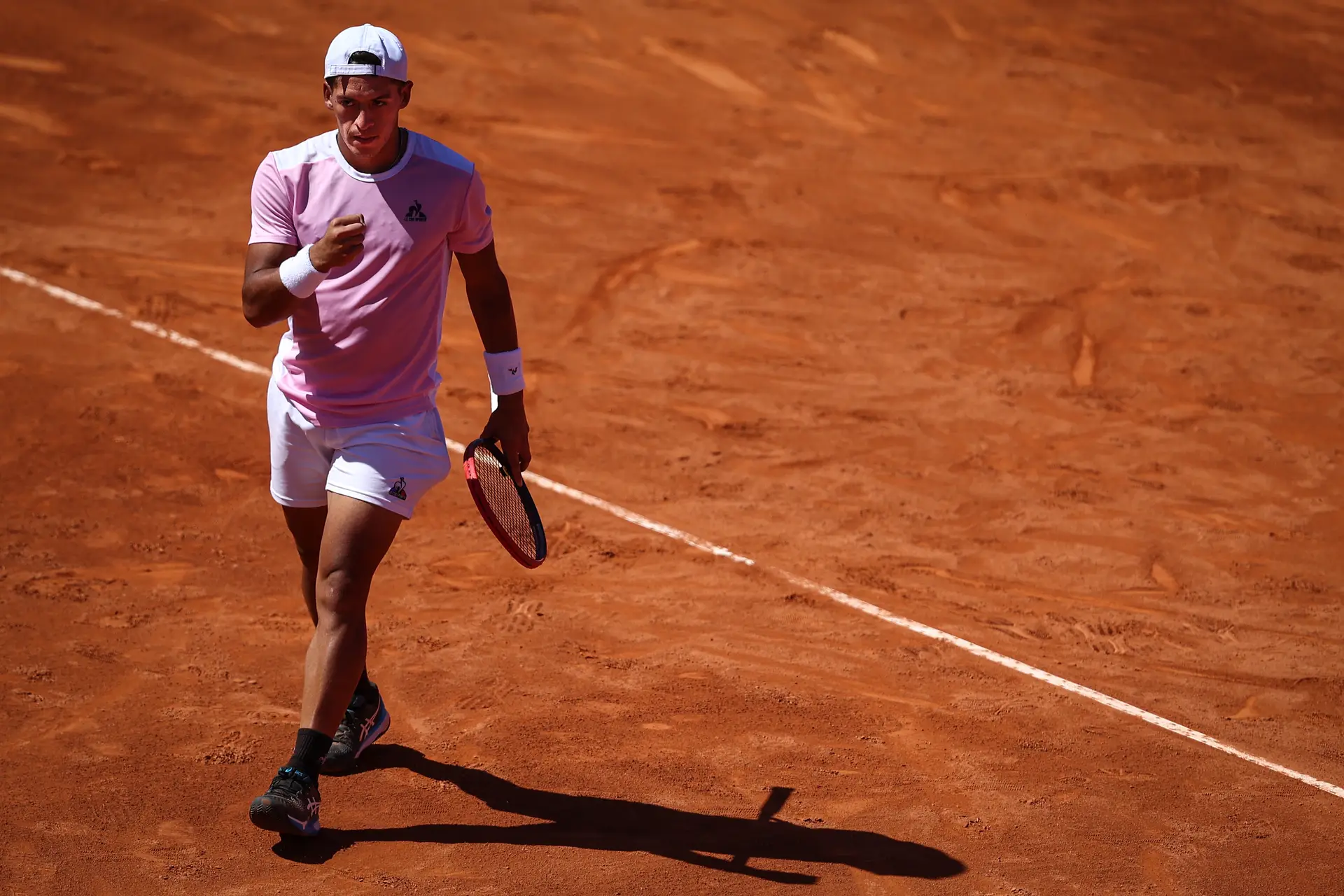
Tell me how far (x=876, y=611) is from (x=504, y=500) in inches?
97.1

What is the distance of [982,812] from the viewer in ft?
16.3

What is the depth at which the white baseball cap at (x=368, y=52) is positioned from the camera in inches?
166

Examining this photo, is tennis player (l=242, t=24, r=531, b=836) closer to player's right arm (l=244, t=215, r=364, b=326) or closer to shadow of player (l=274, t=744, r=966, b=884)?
player's right arm (l=244, t=215, r=364, b=326)

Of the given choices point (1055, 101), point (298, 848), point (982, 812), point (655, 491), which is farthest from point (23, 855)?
point (1055, 101)

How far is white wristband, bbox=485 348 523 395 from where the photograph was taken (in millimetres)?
4789

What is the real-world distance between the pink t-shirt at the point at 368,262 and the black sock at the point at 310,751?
1006 mm

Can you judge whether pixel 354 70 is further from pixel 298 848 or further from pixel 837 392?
pixel 837 392

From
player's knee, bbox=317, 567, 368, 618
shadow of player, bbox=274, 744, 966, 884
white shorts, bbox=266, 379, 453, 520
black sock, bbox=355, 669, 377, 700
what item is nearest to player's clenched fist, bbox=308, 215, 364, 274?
white shorts, bbox=266, 379, 453, 520

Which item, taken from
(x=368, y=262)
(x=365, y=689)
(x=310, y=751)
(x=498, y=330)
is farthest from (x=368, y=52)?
(x=365, y=689)

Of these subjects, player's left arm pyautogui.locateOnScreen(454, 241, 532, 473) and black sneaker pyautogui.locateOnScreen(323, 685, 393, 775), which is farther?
black sneaker pyautogui.locateOnScreen(323, 685, 393, 775)

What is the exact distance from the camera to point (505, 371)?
4797 millimetres

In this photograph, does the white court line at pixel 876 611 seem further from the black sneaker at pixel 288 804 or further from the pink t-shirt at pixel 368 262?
the black sneaker at pixel 288 804

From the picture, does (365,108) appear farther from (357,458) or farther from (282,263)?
(357,458)

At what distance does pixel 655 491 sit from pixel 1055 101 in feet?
24.7
